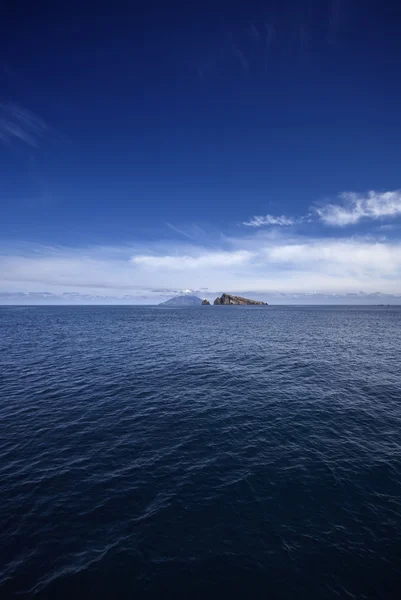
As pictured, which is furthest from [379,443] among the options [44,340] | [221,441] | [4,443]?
[44,340]

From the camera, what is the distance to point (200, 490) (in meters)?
16.2

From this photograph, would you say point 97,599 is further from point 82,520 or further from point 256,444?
point 256,444

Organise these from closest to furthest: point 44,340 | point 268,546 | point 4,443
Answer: point 268,546 < point 4,443 < point 44,340

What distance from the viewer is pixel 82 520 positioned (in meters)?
14.0

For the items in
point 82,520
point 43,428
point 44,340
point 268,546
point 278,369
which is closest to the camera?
point 268,546

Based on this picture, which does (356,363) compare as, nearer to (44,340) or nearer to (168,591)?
(168,591)

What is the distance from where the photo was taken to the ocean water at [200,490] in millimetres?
11500

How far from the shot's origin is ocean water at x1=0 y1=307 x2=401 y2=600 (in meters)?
11.5

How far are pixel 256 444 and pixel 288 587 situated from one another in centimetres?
1014

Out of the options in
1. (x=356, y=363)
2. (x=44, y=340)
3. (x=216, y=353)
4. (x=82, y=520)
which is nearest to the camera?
(x=82, y=520)

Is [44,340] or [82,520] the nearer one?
[82,520]

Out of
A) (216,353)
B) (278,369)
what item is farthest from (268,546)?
(216,353)

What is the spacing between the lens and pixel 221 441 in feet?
70.9

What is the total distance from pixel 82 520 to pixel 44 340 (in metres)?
65.6
